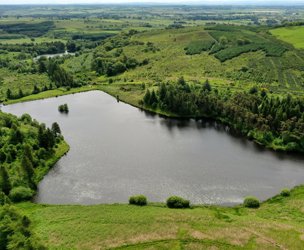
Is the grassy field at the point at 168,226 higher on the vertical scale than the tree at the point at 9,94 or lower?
higher

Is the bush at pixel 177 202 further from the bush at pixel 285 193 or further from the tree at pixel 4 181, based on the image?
the tree at pixel 4 181

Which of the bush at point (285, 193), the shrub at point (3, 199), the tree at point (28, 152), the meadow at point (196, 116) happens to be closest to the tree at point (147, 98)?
the meadow at point (196, 116)

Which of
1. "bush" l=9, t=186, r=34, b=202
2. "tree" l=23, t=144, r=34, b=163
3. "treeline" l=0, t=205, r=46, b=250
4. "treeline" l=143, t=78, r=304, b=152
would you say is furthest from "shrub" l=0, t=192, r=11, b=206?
"treeline" l=143, t=78, r=304, b=152

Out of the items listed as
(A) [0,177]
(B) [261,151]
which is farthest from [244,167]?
(A) [0,177]

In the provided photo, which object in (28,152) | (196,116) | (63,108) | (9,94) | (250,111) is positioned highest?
(250,111)

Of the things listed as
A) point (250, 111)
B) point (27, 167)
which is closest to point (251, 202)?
point (250, 111)

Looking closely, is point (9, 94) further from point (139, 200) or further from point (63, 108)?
point (139, 200)
